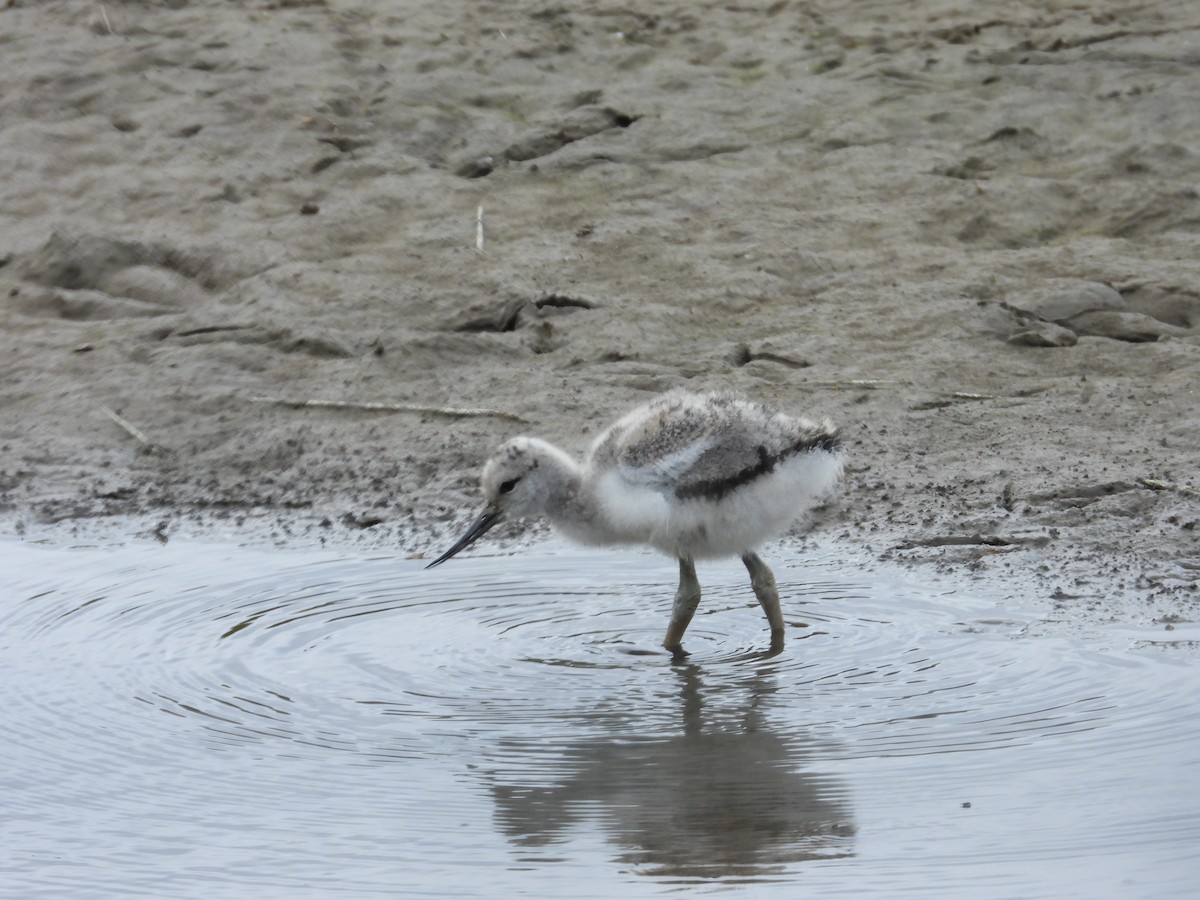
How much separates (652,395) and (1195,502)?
2.10m

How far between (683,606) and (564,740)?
2.76 ft

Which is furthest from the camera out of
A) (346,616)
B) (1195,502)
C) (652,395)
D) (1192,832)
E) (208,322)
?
(208,322)

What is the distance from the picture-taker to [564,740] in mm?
4160

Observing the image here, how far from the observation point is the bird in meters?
4.69

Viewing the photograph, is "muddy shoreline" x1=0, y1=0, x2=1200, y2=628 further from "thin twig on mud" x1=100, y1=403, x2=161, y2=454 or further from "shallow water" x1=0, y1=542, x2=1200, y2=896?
"shallow water" x1=0, y1=542, x2=1200, y2=896

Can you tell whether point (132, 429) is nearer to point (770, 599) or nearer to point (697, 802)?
point (770, 599)

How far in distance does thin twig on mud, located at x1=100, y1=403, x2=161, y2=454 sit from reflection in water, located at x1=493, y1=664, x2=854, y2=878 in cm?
324

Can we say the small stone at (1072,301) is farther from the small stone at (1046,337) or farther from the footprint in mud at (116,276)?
the footprint in mud at (116,276)

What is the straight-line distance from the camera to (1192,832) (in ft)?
11.3

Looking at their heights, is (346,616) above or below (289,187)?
below

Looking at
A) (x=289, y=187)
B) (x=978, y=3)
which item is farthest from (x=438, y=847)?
(x=978, y=3)

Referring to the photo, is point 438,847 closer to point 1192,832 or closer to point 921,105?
point 1192,832

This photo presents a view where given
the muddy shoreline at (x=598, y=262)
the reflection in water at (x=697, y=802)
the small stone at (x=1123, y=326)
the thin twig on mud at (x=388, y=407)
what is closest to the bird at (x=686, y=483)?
the reflection in water at (x=697, y=802)

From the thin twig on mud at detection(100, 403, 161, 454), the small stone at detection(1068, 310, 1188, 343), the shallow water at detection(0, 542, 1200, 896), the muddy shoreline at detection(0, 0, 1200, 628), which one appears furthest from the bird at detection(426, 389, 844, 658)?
the small stone at detection(1068, 310, 1188, 343)
